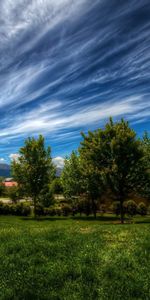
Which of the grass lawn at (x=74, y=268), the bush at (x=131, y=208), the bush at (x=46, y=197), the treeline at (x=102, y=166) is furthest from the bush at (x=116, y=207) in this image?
the grass lawn at (x=74, y=268)

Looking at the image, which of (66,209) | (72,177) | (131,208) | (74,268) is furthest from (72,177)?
(74,268)

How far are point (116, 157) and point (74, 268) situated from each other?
71.4 ft

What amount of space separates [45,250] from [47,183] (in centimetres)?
3211

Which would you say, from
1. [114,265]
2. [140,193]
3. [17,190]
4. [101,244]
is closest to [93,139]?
[140,193]

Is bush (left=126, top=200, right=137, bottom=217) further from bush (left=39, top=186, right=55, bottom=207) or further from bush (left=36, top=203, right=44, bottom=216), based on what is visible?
bush (left=36, top=203, right=44, bottom=216)

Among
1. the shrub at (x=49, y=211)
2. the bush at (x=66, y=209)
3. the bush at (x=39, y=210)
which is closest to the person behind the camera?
the bush at (x=39, y=210)

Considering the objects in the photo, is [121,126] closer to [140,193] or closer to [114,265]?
[140,193]

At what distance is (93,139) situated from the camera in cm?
3197

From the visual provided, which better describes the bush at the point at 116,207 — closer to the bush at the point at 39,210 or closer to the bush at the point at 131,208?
the bush at the point at 131,208

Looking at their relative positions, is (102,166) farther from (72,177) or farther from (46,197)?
(72,177)

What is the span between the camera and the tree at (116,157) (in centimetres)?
3045

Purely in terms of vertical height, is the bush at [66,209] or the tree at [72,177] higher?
the tree at [72,177]

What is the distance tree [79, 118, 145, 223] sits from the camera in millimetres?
30453

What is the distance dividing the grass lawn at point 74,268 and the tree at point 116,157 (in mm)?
17832
